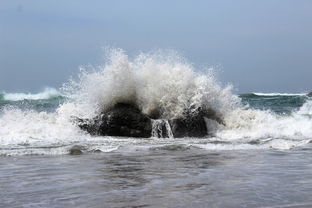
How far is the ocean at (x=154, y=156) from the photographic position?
4852 millimetres

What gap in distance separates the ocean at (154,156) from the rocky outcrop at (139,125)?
0.34 metres

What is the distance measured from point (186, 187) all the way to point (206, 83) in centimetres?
908

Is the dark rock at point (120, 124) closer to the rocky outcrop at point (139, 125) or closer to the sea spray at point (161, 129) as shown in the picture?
the rocky outcrop at point (139, 125)

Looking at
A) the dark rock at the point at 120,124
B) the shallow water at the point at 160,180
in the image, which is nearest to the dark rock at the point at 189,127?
the dark rock at the point at 120,124

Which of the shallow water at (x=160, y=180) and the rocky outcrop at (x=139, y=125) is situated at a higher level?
the rocky outcrop at (x=139, y=125)

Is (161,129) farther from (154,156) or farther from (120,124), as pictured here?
(154,156)

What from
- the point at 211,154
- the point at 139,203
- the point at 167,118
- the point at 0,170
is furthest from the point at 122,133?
the point at 139,203

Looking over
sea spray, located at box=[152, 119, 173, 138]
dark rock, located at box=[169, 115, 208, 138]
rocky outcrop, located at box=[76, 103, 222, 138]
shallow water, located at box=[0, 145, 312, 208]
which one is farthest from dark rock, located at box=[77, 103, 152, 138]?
shallow water, located at box=[0, 145, 312, 208]

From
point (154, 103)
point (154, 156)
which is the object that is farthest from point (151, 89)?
point (154, 156)

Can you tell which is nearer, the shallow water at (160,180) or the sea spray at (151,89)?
the shallow water at (160,180)

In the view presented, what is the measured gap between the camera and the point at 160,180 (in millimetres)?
5793

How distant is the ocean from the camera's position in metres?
4.85

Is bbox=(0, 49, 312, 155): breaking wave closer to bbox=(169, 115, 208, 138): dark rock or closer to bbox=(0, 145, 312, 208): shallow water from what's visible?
bbox=(169, 115, 208, 138): dark rock

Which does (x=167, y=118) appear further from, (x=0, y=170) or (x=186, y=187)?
(x=186, y=187)
